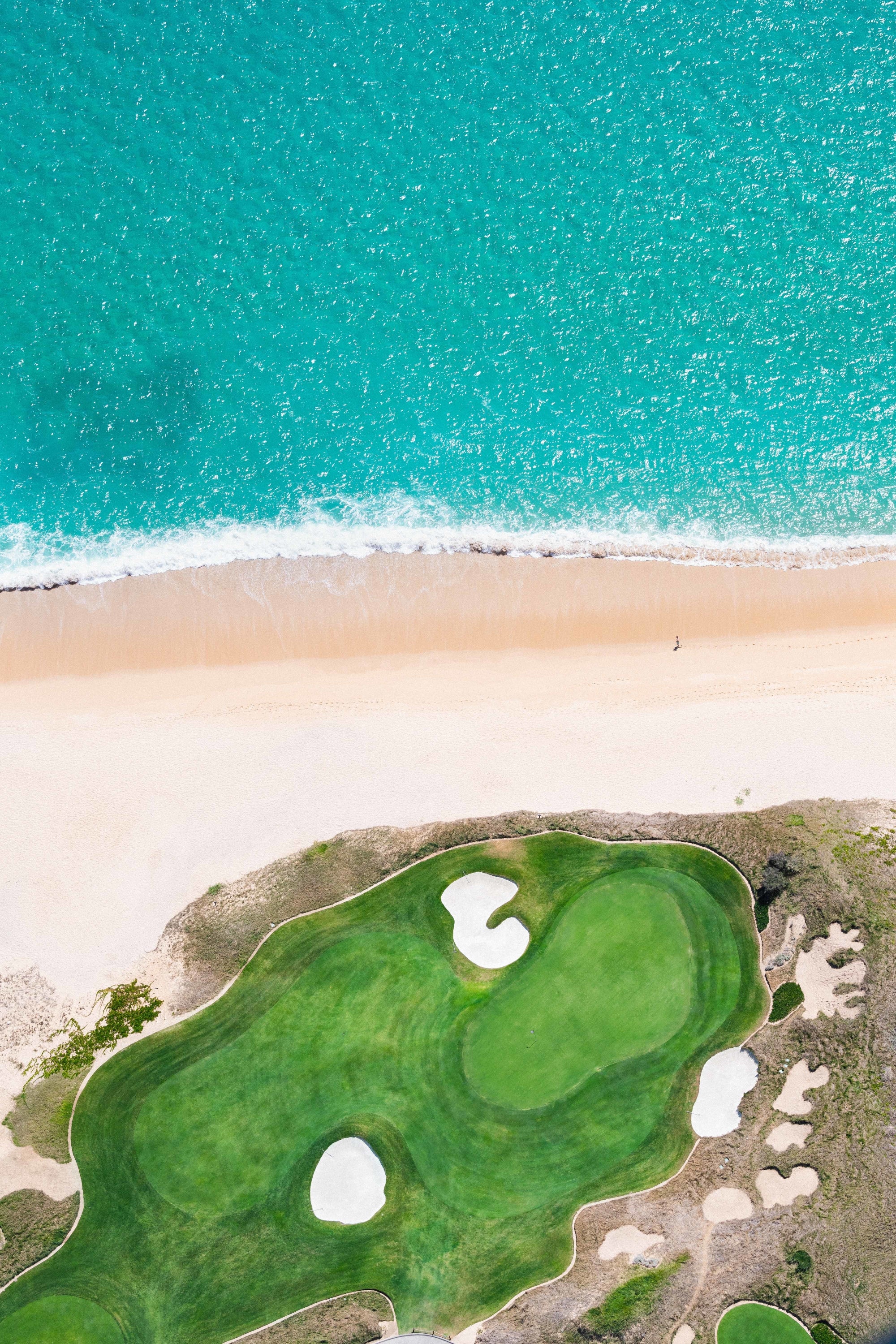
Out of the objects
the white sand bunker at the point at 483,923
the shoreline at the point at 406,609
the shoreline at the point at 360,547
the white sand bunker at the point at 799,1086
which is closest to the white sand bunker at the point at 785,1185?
the white sand bunker at the point at 799,1086

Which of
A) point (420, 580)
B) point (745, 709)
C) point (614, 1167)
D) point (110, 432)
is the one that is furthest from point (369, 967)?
point (110, 432)

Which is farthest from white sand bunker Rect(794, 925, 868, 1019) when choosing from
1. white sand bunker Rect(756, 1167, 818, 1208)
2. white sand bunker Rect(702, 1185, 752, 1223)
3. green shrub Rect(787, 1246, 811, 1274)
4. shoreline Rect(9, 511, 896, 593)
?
shoreline Rect(9, 511, 896, 593)

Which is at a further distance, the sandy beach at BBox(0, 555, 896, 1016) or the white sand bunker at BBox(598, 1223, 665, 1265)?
the sandy beach at BBox(0, 555, 896, 1016)

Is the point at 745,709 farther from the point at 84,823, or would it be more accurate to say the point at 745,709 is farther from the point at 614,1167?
the point at 84,823

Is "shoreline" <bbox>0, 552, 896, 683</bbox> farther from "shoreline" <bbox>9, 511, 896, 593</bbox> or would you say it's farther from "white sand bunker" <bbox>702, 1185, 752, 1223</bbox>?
"white sand bunker" <bbox>702, 1185, 752, 1223</bbox>

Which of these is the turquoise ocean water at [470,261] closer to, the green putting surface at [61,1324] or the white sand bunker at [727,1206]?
the white sand bunker at [727,1206]

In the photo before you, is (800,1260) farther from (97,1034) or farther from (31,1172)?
(31,1172)

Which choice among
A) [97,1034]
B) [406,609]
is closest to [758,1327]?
[97,1034]
